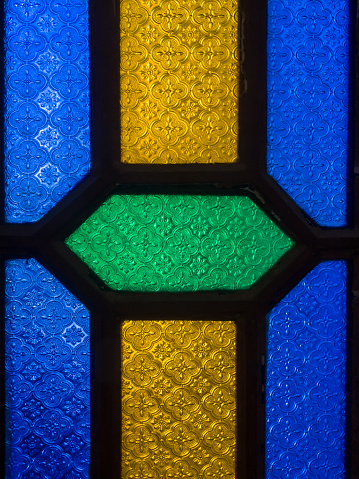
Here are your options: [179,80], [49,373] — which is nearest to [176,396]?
[49,373]

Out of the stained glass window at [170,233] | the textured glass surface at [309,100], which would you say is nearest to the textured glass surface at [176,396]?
the stained glass window at [170,233]

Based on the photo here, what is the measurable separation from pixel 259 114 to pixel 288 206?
0.73 ft

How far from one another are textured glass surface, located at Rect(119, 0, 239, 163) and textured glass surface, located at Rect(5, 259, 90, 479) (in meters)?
0.39

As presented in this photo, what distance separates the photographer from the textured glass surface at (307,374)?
3.24 feet

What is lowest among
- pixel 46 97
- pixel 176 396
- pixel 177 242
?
pixel 176 396

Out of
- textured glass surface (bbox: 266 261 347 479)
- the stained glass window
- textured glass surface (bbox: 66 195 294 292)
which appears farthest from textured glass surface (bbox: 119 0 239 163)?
textured glass surface (bbox: 266 261 347 479)

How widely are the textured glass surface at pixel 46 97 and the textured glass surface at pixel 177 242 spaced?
0.42ft

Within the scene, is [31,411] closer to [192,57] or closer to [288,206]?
[288,206]

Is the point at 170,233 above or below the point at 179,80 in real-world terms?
below

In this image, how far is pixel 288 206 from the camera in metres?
0.97

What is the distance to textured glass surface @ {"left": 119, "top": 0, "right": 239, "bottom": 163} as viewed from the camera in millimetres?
962

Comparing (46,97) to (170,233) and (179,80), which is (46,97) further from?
(170,233)

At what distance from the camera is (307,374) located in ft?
3.25

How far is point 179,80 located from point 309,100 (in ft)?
1.01
